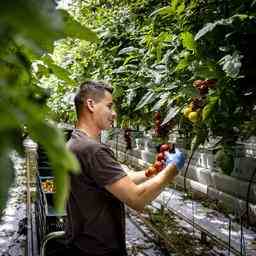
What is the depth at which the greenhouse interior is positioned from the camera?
1.15ft

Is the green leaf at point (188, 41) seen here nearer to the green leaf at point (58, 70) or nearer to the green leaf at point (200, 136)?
the green leaf at point (200, 136)

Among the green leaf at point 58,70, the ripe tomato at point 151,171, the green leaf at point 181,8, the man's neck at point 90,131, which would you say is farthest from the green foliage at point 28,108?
the ripe tomato at point 151,171

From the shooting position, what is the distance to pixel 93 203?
2262 millimetres

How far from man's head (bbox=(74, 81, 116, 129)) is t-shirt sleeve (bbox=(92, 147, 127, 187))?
26cm

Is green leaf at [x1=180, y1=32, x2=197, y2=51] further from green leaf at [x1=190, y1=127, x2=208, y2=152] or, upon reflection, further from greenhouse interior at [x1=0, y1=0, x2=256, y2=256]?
green leaf at [x1=190, y1=127, x2=208, y2=152]

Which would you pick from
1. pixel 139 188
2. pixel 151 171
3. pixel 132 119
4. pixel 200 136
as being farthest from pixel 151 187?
pixel 132 119

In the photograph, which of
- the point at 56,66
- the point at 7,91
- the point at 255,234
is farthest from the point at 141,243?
the point at 7,91

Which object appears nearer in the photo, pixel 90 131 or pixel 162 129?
pixel 90 131

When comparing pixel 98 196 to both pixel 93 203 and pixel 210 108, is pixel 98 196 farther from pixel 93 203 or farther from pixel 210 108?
pixel 210 108

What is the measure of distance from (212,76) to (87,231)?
1039 mm

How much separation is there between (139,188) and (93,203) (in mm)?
257

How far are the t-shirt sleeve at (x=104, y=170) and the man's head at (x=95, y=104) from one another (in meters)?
0.26

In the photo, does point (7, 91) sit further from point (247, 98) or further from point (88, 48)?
point (88, 48)

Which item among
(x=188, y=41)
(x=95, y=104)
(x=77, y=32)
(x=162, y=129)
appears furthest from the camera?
(x=162, y=129)
